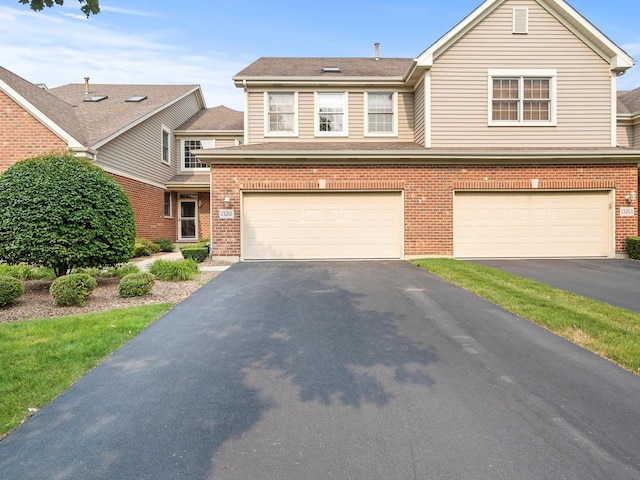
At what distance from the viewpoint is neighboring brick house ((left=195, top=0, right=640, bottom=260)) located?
12.3m

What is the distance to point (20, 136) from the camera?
13.1 metres

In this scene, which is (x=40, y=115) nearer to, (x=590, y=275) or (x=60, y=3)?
(x=60, y=3)

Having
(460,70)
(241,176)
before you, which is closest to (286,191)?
(241,176)

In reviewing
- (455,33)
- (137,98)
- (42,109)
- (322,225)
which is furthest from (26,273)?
(455,33)

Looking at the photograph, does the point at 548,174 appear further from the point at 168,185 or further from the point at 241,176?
the point at 168,185

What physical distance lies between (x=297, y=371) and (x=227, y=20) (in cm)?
1316

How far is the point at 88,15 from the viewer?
12.5 feet

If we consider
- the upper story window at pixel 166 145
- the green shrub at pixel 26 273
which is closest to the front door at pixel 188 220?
the upper story window at pixel 166 145

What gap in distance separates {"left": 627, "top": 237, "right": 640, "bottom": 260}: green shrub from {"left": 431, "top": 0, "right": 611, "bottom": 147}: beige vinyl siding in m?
3.50

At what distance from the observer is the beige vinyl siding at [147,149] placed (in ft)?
48.1

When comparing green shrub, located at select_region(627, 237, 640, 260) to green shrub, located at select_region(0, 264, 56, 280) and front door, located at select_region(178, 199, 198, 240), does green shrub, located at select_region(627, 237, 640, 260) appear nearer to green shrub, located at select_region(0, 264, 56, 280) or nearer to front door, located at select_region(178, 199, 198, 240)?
green shrub, located at select_region(0, 264, 56, 280)

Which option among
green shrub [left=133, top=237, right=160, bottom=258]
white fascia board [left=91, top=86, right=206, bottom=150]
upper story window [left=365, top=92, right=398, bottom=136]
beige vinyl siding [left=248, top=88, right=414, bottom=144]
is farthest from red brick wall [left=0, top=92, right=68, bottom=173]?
upper story window [left=365, top=92, right=398, bottom=136]

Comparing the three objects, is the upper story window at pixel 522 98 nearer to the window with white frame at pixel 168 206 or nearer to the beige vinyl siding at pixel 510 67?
the beige vinyl siding at pixel 510 67

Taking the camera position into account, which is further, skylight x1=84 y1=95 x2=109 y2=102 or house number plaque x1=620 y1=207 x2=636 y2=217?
skylight x1=84 y1=95 x2=109 y2=102
